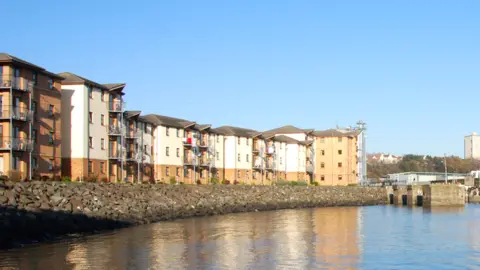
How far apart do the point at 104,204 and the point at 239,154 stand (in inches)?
2136

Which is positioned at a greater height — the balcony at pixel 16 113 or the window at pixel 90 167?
the balcony at pixel 16 113

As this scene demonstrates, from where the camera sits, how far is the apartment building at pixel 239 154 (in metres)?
104

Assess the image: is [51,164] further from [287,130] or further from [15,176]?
[287,130]

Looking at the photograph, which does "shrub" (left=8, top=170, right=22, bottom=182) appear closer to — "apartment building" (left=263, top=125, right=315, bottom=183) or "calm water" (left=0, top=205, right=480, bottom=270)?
"calm water" (left=0, top=205, right=480, bottom=270)

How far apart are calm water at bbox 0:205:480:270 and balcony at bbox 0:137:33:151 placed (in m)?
13.6

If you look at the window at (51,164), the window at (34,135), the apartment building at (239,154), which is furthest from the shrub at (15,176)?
the apartment building at (239,154)

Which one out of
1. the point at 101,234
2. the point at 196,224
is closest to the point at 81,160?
the point at 196,224

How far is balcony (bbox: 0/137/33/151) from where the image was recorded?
176ft

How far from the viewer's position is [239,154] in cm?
10600

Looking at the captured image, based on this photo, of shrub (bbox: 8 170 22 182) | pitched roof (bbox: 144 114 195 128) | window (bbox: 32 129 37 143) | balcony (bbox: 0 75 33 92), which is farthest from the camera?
pitched roof (bbox: 144 114 195 128)

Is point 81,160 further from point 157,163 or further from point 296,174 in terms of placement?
point 296,174

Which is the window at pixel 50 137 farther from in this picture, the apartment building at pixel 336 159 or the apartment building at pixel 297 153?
the apartment building at pixel 336 159

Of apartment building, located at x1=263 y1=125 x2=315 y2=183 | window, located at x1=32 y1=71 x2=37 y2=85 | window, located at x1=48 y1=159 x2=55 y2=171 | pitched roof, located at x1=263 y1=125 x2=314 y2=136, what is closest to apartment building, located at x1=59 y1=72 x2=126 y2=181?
window, located at x1=48 y1=159 x2=55 y2=171

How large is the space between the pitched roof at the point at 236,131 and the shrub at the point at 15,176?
168 feet
